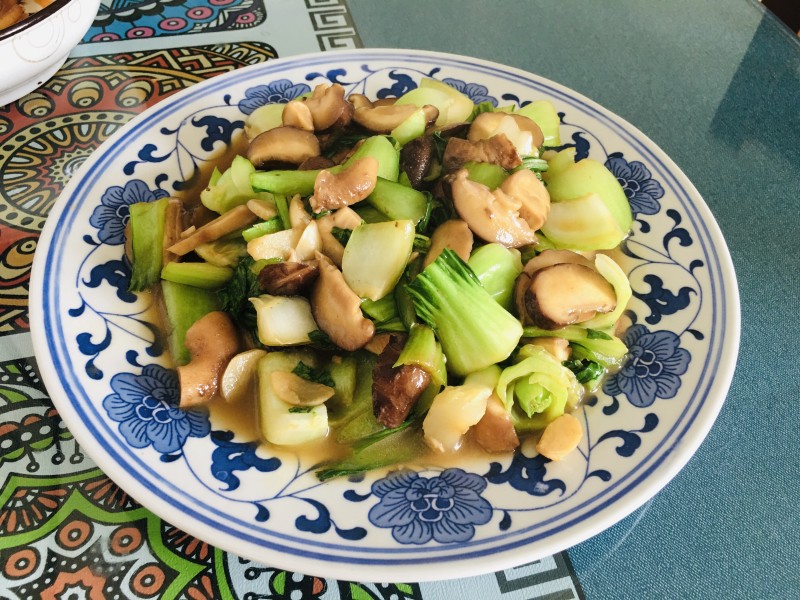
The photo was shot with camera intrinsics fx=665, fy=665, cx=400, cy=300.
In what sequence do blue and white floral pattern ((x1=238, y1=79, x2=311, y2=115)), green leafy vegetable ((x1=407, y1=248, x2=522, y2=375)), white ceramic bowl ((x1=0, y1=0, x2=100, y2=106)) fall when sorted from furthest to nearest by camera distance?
blue and white floral pattern ((x1=238, y1=79, x2=311, y2=115))
white ceramic bowl ((x1=0, y1=0, x2=100, y2=106))
green leafy vegetable ((x1=407, y1=248, x2=522, y2=375))

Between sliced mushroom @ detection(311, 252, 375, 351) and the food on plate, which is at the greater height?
the food on plate

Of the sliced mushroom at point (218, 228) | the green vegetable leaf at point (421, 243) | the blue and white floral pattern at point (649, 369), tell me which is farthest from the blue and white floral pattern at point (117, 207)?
the blue and white floral pattern at point (649, 369)

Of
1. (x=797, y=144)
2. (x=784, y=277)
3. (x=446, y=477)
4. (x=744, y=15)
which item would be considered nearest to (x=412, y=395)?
(x=446, y=477)

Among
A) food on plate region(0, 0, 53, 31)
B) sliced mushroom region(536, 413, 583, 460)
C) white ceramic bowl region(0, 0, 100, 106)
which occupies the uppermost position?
food on plate region(0, 0, 53, 31)

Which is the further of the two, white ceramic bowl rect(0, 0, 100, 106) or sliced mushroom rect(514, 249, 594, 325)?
white ceramic bowl rect(0, 0, 100, 106)

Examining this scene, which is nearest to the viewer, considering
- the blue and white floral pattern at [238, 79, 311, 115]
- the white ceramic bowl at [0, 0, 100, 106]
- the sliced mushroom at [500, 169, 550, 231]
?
the sliced mushroom at [500, 169, 550, 231]

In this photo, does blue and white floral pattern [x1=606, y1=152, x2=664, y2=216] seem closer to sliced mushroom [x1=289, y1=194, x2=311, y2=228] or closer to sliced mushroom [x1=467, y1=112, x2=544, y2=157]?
sliced mushroom [x1=467, y1=112, x2=544, y2=157]

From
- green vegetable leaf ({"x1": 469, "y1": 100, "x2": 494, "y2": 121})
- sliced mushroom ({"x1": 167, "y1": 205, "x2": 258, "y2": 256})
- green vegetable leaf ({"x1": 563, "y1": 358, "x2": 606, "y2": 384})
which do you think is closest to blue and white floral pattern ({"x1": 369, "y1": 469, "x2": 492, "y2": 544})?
green vegetable leaf ({"x1": 563, "y1": 358, "x2": 606, "y2": 384})
